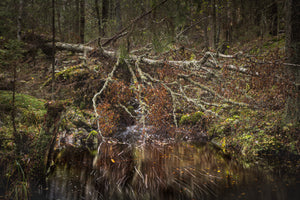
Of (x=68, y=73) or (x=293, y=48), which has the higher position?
(x=293, y=48)

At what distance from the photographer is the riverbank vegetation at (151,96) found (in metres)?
5.28

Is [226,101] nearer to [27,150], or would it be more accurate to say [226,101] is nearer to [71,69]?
[27,150]

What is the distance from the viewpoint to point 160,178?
5.64 m

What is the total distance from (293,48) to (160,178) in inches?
212

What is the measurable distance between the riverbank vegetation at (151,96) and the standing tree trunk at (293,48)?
0.03 meters

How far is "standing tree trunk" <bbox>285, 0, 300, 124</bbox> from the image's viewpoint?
6.31 m

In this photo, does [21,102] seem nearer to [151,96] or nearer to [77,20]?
[151,96]

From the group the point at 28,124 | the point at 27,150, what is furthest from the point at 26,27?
the point at 27,150

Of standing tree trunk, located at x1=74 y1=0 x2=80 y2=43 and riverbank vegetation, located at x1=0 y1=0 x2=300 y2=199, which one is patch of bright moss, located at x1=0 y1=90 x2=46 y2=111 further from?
standing tree trunk, located at x1=74 y1=0 x2=80 y2=43

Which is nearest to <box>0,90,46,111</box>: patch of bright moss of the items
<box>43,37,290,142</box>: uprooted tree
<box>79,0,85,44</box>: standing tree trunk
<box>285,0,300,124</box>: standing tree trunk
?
<box>43,37,290,142</box>: uprooted tree

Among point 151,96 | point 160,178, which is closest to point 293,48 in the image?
point 151,96

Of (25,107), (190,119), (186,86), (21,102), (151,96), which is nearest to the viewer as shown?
(151,96)

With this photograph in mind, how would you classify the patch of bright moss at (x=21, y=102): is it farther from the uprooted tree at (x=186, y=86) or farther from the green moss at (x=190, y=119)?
the green moss at (x=190, y=119)

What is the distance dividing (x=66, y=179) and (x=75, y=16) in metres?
12.5
